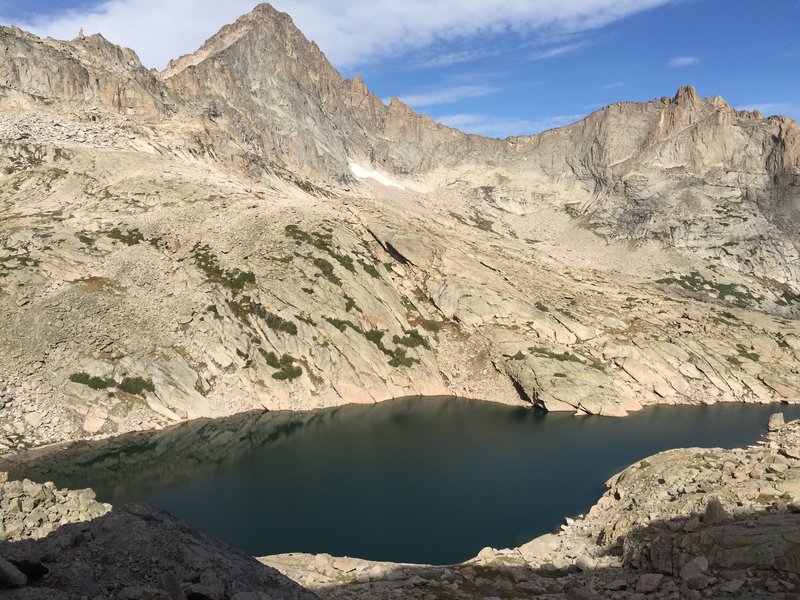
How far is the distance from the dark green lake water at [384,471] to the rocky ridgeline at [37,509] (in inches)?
539

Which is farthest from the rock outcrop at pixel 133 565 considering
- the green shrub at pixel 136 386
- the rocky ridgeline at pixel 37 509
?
the green shrub at pixel 136 386

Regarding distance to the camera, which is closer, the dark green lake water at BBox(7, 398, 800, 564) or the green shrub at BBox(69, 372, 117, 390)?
the dark green lake water at BBox(7, 398, 800, 564)

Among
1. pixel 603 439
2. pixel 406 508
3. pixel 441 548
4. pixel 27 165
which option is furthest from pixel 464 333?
pixel 27 165

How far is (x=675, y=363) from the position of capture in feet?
341

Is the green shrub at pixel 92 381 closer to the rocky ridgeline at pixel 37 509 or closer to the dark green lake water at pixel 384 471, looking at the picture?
the dark green lake water at pixel 384 471

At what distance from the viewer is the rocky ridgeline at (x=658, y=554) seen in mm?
22953

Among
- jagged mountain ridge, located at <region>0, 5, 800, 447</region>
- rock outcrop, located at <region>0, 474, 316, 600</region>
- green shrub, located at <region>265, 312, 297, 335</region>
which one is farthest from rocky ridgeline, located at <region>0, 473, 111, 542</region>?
green shrub, located at <region>265, 312, 297, 335</region>

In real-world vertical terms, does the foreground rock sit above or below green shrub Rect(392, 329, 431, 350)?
above

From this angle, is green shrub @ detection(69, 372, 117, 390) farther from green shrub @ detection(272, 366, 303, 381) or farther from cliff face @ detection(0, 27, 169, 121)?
cliff face @ detection(0, 27, 169, 121)

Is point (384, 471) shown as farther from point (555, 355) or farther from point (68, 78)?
point (68, 78)

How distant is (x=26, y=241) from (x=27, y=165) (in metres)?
42.3

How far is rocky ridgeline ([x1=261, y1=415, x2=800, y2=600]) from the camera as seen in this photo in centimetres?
2295

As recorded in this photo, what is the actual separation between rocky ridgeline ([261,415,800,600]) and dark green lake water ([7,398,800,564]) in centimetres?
890

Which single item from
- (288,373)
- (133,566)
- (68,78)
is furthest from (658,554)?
(68,78)
